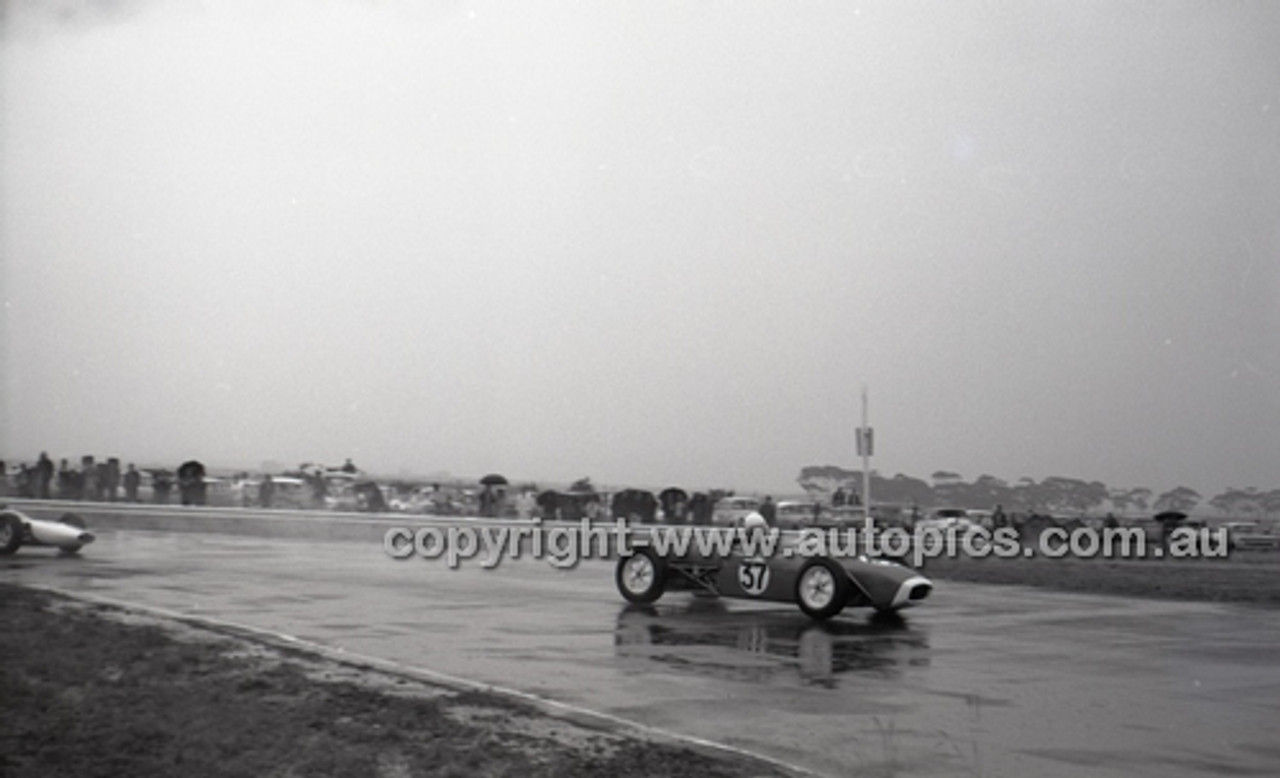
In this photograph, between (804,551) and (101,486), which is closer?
(804,551)

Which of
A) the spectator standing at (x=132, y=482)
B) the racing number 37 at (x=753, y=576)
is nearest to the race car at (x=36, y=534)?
the racing number 37 at (x=753, y=576)

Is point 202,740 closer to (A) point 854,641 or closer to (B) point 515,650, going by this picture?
(B) point 515,650

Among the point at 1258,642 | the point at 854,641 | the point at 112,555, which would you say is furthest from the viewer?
the point at 112,555

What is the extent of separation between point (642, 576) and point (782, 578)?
6.58 feet

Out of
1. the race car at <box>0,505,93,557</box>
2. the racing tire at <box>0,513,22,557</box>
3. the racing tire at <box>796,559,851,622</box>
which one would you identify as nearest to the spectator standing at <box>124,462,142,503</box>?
the race car at <box>0,505,93,557</box>

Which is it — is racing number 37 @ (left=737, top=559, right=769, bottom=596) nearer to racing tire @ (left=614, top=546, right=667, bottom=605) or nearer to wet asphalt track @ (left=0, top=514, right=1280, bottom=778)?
wet asphalt track @ (left=0, top=514, right=1280, bottom=778)

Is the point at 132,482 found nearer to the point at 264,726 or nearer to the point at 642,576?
the point at 642,576

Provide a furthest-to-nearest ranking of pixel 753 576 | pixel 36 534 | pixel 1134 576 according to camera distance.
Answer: pixel 1134 576 < pixel 36 534 < pixel 753 576

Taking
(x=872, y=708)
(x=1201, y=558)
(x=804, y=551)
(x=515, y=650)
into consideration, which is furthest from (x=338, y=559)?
(x=1201, y=558)

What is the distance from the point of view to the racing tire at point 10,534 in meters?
20.1

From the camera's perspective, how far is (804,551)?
1617cm

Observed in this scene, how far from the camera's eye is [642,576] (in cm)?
1619

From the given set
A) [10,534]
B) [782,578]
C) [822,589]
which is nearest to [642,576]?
[782,578]

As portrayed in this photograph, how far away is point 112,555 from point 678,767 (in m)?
17.2
